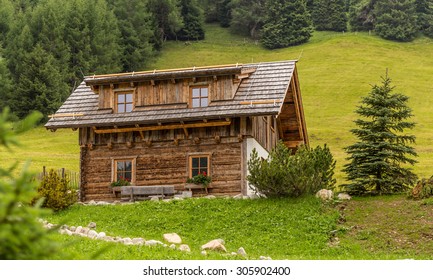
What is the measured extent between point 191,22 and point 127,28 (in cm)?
1732

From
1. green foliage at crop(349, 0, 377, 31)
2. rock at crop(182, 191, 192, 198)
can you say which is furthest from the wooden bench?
green foliage at crop(349, 0, 377, 31)

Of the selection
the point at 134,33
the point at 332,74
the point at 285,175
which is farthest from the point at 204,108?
the point at 134,33

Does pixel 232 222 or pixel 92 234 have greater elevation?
pixel 92 234

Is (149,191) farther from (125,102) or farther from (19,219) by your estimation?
(19,219)

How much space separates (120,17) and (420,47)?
4050 centimetres

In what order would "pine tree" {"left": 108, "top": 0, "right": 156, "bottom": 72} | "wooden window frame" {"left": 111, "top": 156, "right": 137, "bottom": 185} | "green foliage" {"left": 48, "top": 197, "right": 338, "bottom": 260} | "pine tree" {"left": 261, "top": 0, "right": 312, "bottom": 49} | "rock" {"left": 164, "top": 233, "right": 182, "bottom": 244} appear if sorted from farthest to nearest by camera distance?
"pine tree" {"left": 261, "top": 0, "right": 312, "bottom": 49} → "pine tree" {"left": 108, "top": 0, "right": 156, "bottom": 72} → "wooden window frame" {"left": 111, "top": 156, "right": 137, "bottom": 185} → "green foliage" {"left": 48, "top": 197, "right": 338, "bottom": 260} → "rock" {"left": 164, "top": 233, "right": 182, "bottom": 244}

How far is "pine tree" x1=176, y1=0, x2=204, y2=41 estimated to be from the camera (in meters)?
106

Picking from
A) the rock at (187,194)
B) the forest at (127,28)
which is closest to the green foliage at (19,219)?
the rock at (187,194)

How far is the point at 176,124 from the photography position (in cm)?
3078

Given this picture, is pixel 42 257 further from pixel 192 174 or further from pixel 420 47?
pixel 420 47

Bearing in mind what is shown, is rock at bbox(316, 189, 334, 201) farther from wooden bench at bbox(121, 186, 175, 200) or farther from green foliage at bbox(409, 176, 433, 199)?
wooden bench at bbox(121, 186, 175, 200)

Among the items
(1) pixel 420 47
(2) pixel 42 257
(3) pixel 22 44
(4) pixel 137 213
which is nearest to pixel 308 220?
(4) pixel 137 213

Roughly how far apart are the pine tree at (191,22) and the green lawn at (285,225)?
3148 inches

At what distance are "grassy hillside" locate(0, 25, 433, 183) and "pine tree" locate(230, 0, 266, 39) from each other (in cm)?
216
